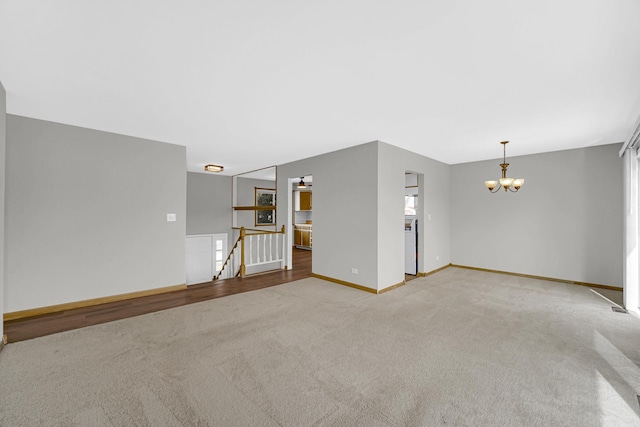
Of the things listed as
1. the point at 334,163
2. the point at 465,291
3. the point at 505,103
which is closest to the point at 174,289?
the point at 334,163

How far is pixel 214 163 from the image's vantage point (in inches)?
251

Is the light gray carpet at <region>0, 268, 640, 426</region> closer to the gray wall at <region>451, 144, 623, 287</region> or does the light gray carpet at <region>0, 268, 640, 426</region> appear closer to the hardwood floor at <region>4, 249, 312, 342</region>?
the hardwood floor at <region>4, 249, 312, 342</region>

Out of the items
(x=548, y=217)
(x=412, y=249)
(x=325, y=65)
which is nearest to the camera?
(x=325, y=65)

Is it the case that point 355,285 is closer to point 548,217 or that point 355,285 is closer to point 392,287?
point 392,287

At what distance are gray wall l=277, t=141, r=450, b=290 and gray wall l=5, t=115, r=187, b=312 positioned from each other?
2.51m

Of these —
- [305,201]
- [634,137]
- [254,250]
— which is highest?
[634,137]

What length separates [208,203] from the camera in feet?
25.8

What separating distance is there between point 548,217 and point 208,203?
8.31m

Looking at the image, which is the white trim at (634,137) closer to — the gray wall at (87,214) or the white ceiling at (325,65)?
the white ceiling at (325,65)

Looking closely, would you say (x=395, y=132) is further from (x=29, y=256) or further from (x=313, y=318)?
(x=29, y=256)

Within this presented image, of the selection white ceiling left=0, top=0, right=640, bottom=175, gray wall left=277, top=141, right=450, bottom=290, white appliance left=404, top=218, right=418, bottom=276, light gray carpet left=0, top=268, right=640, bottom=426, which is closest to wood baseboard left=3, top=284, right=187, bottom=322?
light gray carpet left=0, top=268, right=640, bottom=426

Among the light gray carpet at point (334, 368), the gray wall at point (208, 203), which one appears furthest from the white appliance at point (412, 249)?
the gray wall at point (208, 203)

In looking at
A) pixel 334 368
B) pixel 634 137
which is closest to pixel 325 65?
pixel 334 368

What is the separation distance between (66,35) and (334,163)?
12.4ft
